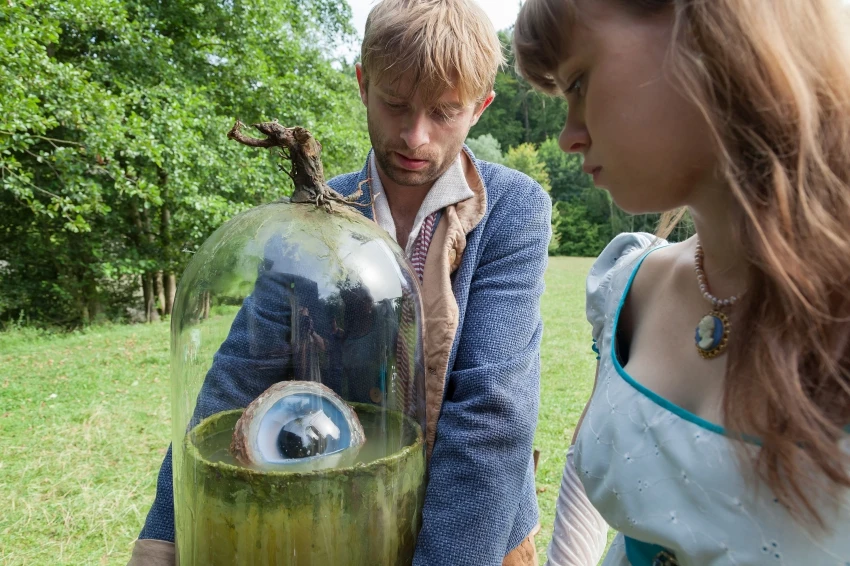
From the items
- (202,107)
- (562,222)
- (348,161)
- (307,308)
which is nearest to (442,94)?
(307,308)

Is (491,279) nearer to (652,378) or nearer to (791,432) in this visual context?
(652,378)

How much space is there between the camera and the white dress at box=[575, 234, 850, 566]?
801 mm


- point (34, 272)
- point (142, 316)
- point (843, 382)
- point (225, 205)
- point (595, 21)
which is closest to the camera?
point (843, 382)

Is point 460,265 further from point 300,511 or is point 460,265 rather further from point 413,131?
point 300,511

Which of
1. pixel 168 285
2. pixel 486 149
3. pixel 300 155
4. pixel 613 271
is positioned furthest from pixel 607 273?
pixel 486 149

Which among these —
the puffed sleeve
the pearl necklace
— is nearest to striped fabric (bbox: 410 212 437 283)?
the puffed sleeve

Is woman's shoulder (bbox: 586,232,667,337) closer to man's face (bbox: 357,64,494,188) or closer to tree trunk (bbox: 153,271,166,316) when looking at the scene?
man's face (bbox: 357,64,494,188)

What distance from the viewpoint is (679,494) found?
0.87m

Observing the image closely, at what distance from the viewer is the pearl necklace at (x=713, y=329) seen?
949mm

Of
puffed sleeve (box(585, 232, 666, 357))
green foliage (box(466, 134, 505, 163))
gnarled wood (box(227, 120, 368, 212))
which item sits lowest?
green foliage (box(466, 134, 505, 163))

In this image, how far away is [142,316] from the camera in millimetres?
10867

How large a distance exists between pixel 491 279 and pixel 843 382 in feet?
2.30

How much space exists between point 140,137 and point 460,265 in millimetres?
7070

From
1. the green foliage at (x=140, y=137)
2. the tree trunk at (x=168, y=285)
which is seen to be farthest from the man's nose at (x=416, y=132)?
the tree trunk at (x=168, y=285)
